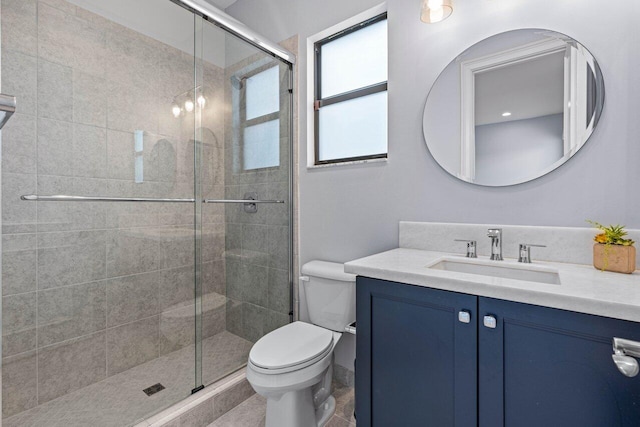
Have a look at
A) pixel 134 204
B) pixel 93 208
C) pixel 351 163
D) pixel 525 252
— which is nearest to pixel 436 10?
pixel 351 163

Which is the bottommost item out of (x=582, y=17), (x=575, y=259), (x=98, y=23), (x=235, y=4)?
(x=575, y=259)

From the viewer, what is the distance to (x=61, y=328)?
1487mm

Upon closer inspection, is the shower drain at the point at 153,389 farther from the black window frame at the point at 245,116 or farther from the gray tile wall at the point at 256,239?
the black window frame at the point at 245,116

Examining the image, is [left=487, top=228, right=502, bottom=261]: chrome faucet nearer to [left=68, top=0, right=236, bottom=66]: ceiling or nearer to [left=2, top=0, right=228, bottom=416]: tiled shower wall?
[left=2, top=0, right=228, bottom=416]: tiled shower wall

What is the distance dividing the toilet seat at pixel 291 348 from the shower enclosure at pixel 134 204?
0.52 m

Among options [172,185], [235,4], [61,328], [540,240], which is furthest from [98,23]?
[540,240]

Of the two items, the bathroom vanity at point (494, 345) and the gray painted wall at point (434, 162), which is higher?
the gray painted wall at point (434, 162)

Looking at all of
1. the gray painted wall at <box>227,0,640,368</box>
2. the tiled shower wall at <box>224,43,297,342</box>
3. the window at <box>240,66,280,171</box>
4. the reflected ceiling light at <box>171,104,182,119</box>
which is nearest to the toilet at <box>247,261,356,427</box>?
the gray painted wall at <box>227,0,640,368</box>

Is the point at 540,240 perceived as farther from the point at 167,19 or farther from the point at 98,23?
the point at 98,23

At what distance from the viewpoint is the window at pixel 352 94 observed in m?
1.78

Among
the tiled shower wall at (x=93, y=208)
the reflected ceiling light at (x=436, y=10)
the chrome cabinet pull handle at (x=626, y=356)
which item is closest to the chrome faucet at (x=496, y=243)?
the chrome cabinet pull handle at (x=626, y=356)

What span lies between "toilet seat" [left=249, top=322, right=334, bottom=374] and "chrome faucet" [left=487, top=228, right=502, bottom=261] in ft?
2.84

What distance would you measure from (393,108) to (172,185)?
1352 millimetres

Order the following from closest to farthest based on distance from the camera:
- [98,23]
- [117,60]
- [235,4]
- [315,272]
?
1. [98,23]
2. [117,60]
3. [315,272]
4. [235,4]
